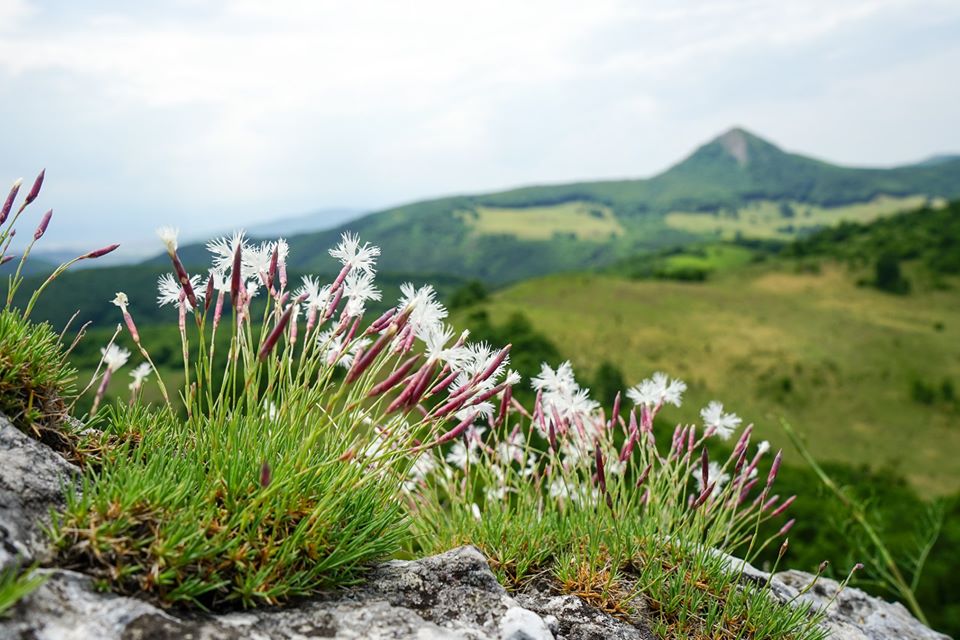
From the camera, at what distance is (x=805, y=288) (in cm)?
12862

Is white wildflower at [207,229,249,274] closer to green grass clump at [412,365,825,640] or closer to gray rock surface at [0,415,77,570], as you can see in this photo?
gray rock surface at [0,415,77,570]

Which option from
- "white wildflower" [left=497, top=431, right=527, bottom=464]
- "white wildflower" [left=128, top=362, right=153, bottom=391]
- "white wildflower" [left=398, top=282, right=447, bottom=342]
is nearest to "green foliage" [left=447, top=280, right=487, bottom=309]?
"white wildflower" [left=497, top=431, right=527, bottom=464]

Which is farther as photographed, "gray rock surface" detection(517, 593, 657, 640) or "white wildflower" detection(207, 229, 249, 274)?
"white wildflower" detection(207, 229, 249, 274)

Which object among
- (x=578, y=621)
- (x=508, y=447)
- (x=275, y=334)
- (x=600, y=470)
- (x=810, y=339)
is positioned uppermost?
(x=275, y=334)

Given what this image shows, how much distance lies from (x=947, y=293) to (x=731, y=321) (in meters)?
45.7

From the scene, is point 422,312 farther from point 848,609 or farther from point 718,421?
point 848,609

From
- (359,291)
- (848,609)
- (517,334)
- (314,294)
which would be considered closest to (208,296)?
(314,294)

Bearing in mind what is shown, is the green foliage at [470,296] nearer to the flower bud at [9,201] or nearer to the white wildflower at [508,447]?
the white wildflower at [508,447]

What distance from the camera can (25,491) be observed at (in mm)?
2695

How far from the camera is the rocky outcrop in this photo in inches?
90.8

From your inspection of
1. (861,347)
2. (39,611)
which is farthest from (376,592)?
(861,347)

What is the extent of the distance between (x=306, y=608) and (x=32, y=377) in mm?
1798

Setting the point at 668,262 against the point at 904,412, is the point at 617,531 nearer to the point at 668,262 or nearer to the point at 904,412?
the point at 904,412

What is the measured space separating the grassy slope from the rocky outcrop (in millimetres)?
57935
